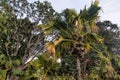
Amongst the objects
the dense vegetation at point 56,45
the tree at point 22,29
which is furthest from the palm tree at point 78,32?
the tree at point 22,29

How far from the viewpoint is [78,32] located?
17.6 metres

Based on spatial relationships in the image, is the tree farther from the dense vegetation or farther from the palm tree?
the palm tree

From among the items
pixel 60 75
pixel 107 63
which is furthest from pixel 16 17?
pixel 107 63

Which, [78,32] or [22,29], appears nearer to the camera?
[78,32]

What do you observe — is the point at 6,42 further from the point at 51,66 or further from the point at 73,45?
the point at 73,45

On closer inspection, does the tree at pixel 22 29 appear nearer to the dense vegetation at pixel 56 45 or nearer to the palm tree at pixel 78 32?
the dense vegetation at pixel 56 45

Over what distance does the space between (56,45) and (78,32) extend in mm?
1297

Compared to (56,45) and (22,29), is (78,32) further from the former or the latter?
(22,29)

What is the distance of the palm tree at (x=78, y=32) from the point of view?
1750 cm

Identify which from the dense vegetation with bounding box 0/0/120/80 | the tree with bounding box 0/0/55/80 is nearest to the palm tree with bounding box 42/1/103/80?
the dense vegetation with bounding box 0/0/120/80

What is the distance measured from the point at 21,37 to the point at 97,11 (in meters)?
26.2

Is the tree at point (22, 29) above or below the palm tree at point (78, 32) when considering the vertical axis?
above

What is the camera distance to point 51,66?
79.6ft

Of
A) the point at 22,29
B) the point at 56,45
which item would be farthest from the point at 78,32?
the point at 22,29
